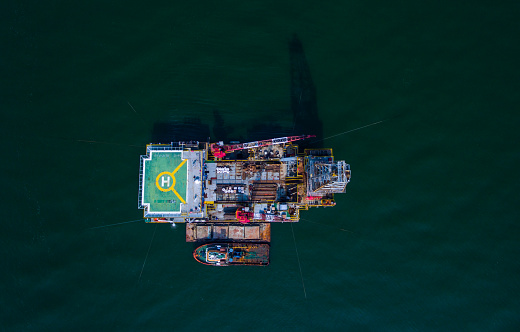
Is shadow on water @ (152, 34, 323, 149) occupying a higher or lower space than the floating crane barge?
higher

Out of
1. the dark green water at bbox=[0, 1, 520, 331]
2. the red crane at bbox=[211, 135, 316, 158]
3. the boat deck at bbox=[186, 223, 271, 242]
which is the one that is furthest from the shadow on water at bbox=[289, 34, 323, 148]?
the boat deck at bbox=[186, 223, 271, 242]

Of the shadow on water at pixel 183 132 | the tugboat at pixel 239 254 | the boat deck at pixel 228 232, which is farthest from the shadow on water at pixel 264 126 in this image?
the tugboat at pixel 239 254

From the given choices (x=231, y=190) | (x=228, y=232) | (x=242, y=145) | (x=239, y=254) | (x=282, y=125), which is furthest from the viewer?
(x=282, y=125)

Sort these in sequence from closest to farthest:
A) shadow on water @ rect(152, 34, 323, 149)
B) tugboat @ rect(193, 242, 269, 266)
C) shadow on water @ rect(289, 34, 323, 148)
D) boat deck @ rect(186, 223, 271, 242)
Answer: tugboat @ rect(193, 242, 269, 266) → boat deck @ rect(186, 223, 271, 242) → shadow on water @ rect(289, 34, 323, 148) → shadow on water @ rect(152, 34, 323, 149)

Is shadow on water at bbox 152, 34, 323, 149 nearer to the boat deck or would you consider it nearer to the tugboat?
the boat deck

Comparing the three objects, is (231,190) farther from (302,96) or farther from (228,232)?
(302,96)

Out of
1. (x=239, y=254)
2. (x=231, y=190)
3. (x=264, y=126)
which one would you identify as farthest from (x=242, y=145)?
(x=239, y=254)

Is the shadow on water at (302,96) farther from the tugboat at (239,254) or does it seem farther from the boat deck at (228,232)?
the tugboat at (239,254)

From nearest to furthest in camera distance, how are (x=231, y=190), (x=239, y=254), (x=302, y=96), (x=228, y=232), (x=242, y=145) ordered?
(x=231, y=190) → (x=242, y=145) → (x=239, y=254) → (x=228, y=232) → (x=302, y=96)
